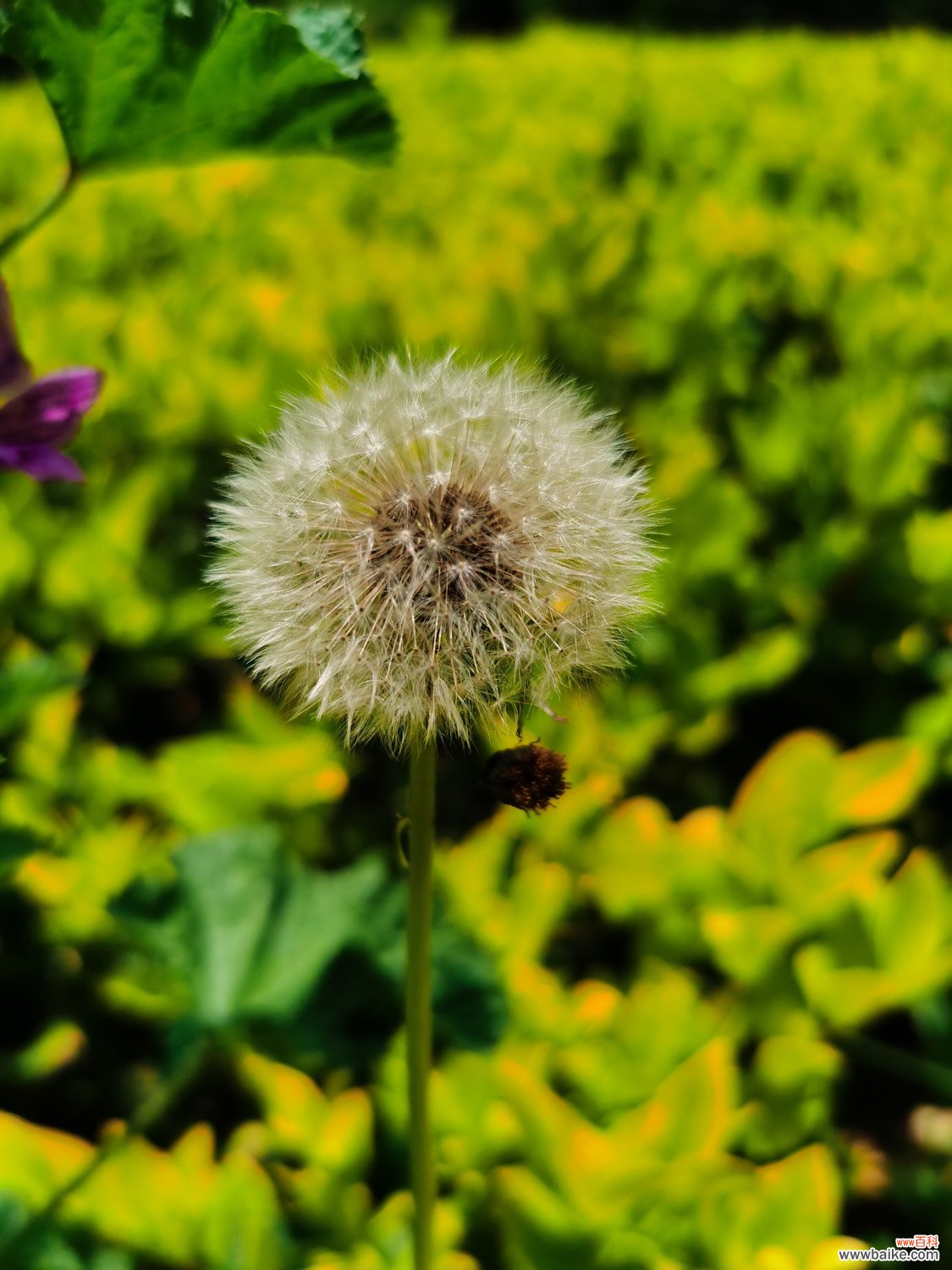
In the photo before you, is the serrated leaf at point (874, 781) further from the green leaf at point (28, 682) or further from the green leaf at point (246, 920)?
the green leaf at point (28, 682)

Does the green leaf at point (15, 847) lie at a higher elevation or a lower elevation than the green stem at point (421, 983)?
higher

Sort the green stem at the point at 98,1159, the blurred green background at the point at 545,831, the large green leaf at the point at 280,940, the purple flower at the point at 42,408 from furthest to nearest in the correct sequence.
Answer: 1. the large green leaf at the point at 280,940
2. the blurred green background at the point at 545,831
3. the green stem at the point at 98,1159
4. the purple flower at the point at 42,408

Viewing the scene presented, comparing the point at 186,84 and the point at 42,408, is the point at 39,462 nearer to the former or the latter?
the point at 42,408

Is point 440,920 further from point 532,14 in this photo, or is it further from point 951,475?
point 532,14

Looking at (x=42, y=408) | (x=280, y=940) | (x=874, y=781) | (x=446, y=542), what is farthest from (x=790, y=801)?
(x=42, y=408)

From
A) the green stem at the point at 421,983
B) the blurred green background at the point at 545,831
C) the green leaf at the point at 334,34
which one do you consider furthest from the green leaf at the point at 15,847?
the green leaf at the point at 334,34

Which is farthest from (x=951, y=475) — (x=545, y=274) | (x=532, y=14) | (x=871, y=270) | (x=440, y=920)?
(x=532, y=14)
